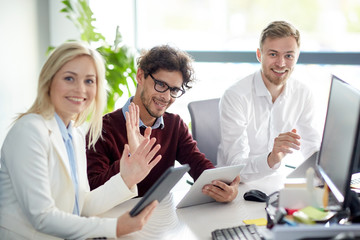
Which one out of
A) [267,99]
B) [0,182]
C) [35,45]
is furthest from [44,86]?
[35,45]

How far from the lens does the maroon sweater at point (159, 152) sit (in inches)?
78.5

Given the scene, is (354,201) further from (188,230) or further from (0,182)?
(0,182)

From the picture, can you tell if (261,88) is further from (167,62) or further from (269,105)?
(167,62)

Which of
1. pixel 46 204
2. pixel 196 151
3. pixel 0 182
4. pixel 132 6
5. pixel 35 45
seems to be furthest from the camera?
pixel 132 6

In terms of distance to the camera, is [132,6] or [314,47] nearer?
[314,47]

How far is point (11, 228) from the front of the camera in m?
1.52

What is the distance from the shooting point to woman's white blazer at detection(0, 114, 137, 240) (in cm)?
145

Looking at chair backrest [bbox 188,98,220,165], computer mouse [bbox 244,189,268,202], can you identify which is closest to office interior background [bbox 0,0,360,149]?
chair backrest [bbox 188,98,220,165]

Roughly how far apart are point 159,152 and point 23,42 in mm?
1809

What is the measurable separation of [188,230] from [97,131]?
1.84ft

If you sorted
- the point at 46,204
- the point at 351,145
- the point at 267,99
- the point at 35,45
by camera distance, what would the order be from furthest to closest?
the point at 35,45 < the point at 267,99 < the point at 46,204 < the point at 351,145

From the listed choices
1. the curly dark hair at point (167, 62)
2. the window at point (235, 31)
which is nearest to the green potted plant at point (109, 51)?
the window at point (235, 31)

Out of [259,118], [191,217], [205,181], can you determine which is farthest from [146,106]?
[259,118]

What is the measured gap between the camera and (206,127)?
106 inches
